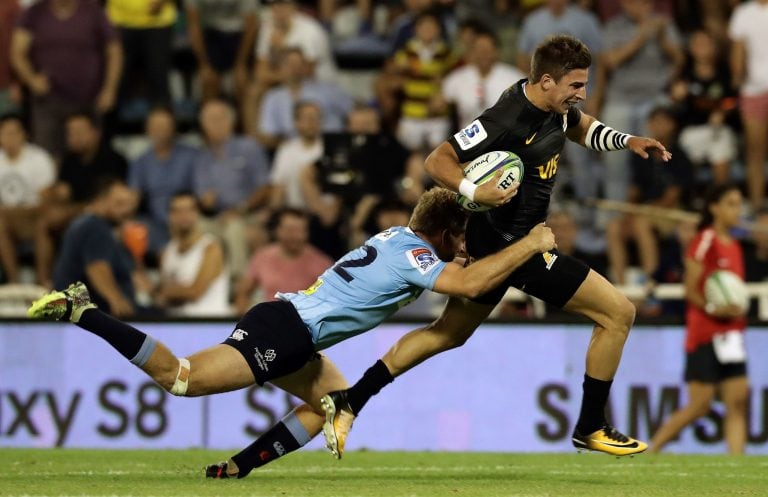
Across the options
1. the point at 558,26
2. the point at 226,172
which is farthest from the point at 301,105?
the point at 558,26

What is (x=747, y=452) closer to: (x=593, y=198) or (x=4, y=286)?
(x=593, y=198)

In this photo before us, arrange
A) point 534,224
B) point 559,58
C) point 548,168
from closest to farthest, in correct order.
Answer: point 559,58 < point 548,168 < point 534,224

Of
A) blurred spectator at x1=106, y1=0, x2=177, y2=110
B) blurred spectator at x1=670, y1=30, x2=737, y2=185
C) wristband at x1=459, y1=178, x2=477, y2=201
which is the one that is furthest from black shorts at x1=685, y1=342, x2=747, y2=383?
blurred spectator at x1=106, y1=0, x2=177, y2=110

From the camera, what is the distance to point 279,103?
50.8 feet

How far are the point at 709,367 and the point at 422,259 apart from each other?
456 centimetres

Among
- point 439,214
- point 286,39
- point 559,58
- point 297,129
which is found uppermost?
point 286,39

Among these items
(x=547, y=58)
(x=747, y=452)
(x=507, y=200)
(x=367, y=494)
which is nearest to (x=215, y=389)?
(x=367, y=494)

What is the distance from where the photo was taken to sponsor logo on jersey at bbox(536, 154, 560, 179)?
27.7 feet

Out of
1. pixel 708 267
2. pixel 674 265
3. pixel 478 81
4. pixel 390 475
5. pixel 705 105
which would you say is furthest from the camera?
pixel 705 105

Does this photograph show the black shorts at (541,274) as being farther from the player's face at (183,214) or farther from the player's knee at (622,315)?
the player's face at (183,214)

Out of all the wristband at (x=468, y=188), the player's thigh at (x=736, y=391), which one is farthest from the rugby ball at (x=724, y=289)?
the wristband at (x=468, y=188)

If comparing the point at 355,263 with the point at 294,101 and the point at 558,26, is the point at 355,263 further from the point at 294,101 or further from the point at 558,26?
the point at 558,26

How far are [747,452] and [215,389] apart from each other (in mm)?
5979

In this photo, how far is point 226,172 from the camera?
49.3 ft
